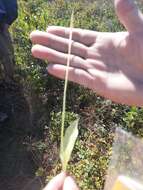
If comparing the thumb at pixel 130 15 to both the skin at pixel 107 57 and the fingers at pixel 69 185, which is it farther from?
the fingers at pixel 69 185

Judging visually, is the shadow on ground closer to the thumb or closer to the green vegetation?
the green vegetation

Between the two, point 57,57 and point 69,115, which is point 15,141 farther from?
point 57,57

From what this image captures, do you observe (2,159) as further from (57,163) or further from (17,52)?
(17,52)

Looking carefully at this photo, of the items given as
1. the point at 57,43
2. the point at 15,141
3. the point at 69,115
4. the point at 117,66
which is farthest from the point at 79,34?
the point at 15,141

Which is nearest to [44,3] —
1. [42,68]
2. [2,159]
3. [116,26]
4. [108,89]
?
[116,26]

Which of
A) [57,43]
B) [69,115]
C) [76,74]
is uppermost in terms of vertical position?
[57,43]

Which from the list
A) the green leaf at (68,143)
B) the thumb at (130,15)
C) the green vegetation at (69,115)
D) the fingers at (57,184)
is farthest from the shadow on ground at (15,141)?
the fingers at (57,184)

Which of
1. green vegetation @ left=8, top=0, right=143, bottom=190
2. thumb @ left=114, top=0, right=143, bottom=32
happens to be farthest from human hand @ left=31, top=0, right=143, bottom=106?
green vegetation @ left=8, top=0, right=143, bottom=190
